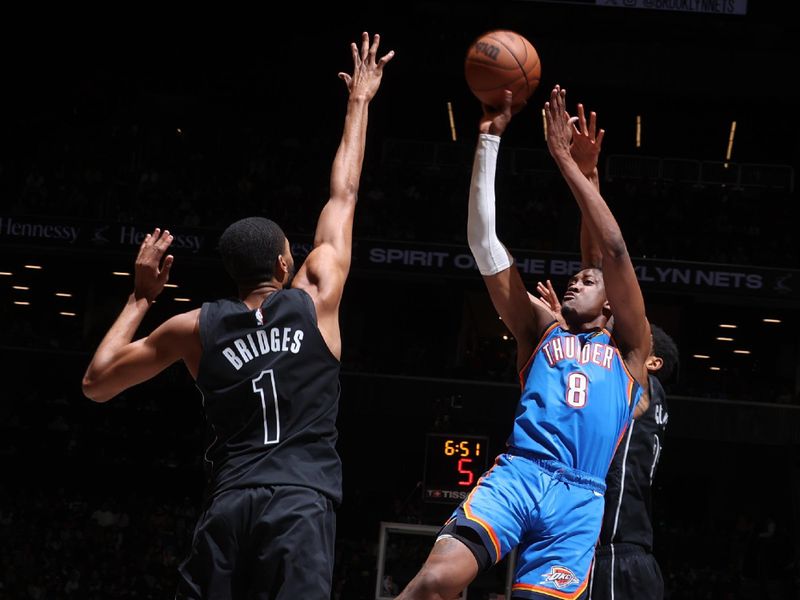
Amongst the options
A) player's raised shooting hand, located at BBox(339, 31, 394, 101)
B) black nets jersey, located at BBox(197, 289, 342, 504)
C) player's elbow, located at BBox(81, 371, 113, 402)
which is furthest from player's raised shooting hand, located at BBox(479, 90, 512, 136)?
player's elbow, located at BBox(81, 371, 113, 402)

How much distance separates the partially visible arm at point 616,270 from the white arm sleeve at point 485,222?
31cm

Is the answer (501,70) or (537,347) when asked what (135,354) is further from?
(501,70)

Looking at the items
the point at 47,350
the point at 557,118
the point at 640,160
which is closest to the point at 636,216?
the point at 640,160

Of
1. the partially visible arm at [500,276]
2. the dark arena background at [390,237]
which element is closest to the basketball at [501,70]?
the partially visible arm at [500,276]

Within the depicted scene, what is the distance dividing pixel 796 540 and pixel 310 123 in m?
12.3

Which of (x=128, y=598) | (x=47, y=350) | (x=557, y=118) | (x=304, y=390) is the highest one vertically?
(x=557, y=118)

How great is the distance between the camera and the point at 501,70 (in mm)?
5398

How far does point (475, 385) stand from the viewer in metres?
17.6

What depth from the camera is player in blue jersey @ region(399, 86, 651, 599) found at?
4.12 m

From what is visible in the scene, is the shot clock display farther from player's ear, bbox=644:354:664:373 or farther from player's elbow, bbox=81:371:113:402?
player's elbow, bbox=81:371:113:402

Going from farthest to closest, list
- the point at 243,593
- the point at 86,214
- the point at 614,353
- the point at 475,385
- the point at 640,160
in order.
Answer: the point at 640,160 < the point at 86,214 < the point at 475,385 < the point at 614,353 < the point at 243,593

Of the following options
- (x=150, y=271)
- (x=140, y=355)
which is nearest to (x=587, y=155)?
(x=150, y=271)

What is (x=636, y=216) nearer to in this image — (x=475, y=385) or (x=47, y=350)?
(x=475, y=385)

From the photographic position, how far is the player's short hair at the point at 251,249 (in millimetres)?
3564
